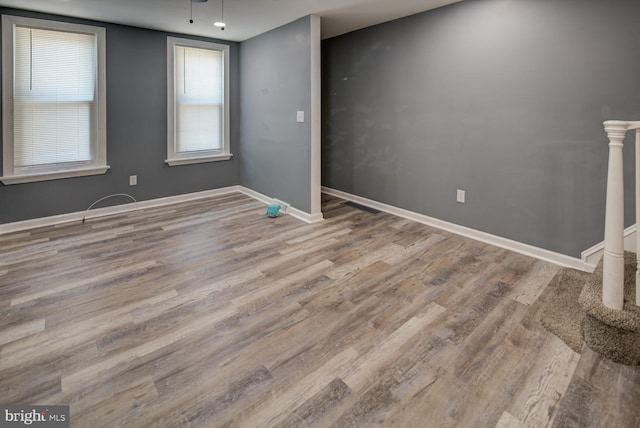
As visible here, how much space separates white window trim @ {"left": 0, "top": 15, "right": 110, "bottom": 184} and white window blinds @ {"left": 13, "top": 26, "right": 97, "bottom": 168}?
0.05 meters

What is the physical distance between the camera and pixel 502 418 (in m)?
1.49

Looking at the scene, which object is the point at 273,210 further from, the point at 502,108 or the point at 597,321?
the point at 597,321

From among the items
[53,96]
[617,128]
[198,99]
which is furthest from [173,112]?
[617,128]

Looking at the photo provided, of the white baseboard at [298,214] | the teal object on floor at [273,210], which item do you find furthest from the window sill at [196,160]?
the teal object on floor at [273,210]

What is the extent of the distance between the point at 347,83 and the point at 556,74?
2.49 metres

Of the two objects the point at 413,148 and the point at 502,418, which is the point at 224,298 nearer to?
the point at 502,418

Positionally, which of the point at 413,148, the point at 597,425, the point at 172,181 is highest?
the point at 413,148

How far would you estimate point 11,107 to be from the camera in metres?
3.52

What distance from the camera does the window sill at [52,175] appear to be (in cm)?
361

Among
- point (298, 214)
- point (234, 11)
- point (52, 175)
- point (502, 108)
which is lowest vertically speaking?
point (298, 214)

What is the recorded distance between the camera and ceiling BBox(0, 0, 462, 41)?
3.31 meters

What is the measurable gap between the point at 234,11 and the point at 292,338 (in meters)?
3.20

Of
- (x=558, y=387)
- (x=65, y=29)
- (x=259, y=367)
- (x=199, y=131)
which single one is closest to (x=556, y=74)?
(x=558, y=387)

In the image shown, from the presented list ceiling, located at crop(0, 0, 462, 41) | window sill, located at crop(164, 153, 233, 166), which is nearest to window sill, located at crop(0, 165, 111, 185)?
window sill, located at crop(164, 153, 233, 166)
